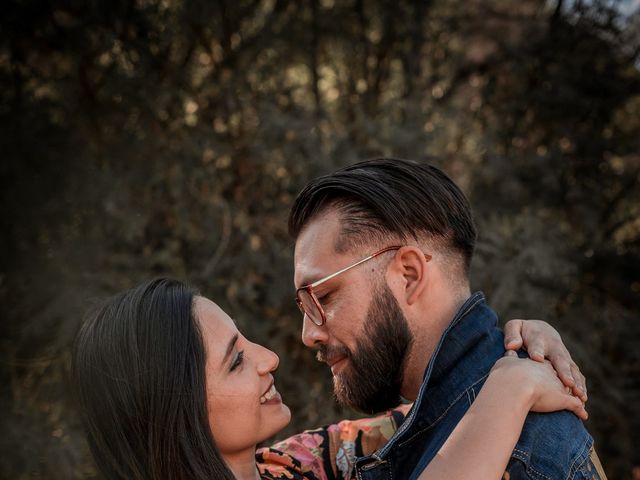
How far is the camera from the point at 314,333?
2688 mm

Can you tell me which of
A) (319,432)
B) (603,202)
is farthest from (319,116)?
(319,432)

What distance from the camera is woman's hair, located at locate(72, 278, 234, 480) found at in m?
2.39

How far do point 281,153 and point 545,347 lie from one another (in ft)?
9.17

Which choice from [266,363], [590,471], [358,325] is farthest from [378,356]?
[590,471]

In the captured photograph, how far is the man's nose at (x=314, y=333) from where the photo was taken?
2.65 metres

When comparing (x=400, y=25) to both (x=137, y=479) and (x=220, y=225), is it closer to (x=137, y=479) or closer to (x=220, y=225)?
(x=220, y=225)

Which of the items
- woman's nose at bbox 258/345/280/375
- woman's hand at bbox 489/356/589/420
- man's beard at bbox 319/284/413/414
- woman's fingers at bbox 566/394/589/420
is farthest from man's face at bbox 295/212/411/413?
woman's fingers at bbox 566/394/589/420

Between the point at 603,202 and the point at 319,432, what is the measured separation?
338cm

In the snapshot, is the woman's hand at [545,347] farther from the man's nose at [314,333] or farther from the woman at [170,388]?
the man's nose at [314,333]

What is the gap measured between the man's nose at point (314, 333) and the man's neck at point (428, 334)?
0.30m

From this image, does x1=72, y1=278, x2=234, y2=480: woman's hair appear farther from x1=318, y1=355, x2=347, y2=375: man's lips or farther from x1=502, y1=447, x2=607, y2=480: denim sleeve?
x1=502, y1=447, x2=607, y2=480: denim sleeve

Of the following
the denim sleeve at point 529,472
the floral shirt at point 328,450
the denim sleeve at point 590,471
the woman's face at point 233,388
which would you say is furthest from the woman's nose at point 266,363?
the denim sleeve at point 590,471

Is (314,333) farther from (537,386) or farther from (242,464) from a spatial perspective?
(537,386)

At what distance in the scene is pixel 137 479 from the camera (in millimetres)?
2424
